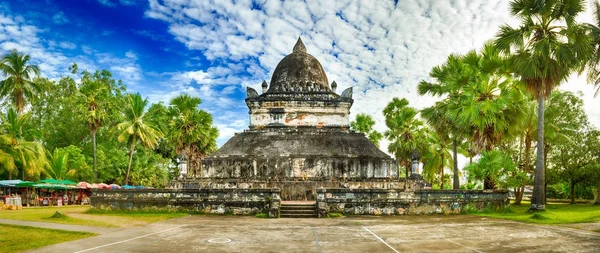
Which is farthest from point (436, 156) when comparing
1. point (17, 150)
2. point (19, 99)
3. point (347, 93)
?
point (19, 99)

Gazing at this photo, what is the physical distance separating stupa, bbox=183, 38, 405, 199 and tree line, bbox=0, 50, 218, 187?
4013mm

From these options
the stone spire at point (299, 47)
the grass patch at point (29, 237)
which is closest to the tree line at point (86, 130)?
the stone spire at point (299, 47)

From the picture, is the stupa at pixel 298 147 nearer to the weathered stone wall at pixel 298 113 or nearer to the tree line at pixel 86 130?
the weathered stone wall at pixel 298 113

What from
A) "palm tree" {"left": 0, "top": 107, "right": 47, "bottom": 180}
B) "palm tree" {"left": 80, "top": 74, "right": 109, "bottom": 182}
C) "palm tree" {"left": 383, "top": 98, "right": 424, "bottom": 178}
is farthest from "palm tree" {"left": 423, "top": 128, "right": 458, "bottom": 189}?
"palm tree" {"left": 0, "top": 107, "right": 47, "bottom": 180}

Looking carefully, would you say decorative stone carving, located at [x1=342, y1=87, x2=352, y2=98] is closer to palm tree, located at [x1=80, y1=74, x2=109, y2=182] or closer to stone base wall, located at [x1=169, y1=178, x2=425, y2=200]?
stone base wall, located at [x1=169, y1=178, x2=425, y2=200]

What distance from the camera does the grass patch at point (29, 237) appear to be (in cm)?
878

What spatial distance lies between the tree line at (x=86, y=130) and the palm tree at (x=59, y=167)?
0.07 meters

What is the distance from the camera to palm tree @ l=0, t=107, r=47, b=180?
26859 mm

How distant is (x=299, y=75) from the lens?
3169cm

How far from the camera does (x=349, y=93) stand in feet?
100

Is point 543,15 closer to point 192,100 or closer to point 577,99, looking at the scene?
point 577,99

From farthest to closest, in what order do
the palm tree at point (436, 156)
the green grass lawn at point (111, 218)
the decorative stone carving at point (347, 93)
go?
the palm tree at point (436, 156)
the decorative stone carving at point (347, 93)
the green grass lawn at point (111, 218)

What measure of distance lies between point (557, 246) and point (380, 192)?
841 centimetres

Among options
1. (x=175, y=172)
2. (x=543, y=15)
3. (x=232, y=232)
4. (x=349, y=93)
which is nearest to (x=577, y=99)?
(x=543, y=15)
